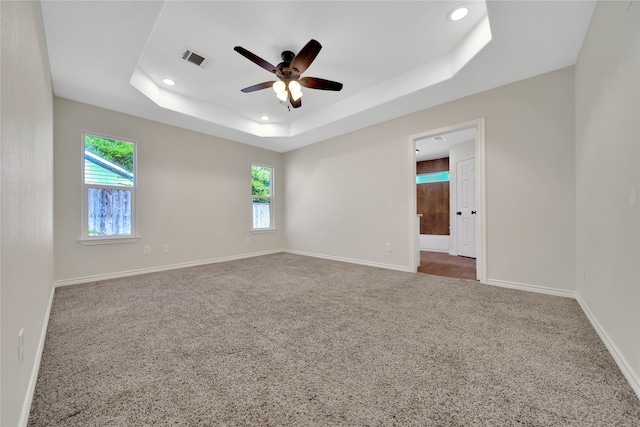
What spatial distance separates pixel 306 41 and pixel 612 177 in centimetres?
277

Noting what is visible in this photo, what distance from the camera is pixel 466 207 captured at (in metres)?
5.31

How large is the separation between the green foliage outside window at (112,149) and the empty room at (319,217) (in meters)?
0.05

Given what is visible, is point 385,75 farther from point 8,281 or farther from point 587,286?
point 8,281

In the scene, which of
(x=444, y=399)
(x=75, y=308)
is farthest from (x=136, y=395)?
(x=75, y=308)

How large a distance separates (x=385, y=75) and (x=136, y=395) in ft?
12.5

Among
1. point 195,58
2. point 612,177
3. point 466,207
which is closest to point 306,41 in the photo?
point 195,58

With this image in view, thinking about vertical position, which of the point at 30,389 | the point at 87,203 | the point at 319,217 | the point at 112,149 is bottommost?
the point at 30,389

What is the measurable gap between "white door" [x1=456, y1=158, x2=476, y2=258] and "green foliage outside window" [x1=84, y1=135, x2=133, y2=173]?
20.5 ft

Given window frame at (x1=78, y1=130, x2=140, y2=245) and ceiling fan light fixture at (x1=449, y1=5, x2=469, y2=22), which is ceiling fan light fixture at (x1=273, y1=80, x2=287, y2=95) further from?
window frame at (x1=78, y1=130, x2=140, y2=245)

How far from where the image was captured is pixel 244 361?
1479 millimetres

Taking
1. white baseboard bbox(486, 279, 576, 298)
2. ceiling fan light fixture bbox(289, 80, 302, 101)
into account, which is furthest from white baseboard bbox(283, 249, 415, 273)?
ceiling fan light fixture bbox(289, 80, 302, 101)

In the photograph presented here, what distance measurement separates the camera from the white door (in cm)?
513

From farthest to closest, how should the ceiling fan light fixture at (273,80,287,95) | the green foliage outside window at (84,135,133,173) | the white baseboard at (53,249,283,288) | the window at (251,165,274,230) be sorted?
A: the window at (251,165,274,230), the green foliage outside window at (84,135,133,173), the white baseboard at (53,249,283,288), the ceiling fan light fixture at (273,80,287,95)

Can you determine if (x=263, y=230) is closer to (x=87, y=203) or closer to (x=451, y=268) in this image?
(x=87, y=203)
